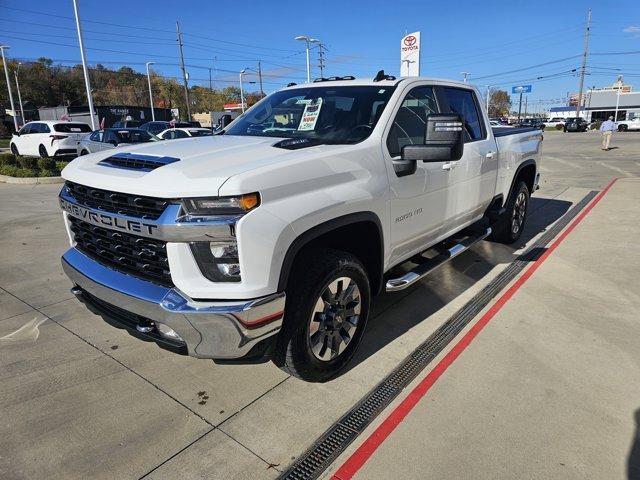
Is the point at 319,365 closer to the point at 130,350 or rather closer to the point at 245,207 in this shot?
the point at 245,207

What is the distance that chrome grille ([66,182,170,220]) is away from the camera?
238 cm

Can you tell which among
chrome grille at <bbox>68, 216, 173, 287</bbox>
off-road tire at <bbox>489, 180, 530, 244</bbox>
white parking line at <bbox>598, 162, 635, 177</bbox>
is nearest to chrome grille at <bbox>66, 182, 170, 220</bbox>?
chrome grille at <bbox>68, 216, 173, 287</bbox>

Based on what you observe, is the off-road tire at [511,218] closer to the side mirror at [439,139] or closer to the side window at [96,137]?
the side mirror at [439,139]

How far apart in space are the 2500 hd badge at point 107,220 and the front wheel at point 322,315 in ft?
2.83

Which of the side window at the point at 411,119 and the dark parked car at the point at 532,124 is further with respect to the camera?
the dark parked car at the point at 532,124

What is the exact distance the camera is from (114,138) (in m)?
14.9

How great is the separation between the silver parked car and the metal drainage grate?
13028mm

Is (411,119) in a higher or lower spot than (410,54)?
lower

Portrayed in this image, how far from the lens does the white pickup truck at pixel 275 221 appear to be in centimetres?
230

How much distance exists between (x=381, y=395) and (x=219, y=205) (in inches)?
63.8

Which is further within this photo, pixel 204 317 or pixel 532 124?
pixel 532 124

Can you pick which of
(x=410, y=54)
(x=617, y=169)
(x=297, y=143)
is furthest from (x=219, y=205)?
(x=410, y=54)

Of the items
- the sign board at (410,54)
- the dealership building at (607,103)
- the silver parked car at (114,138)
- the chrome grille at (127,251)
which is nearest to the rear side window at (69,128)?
the silver parked car at (114,138)

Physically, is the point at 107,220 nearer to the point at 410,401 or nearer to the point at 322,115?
the point at 322,115
